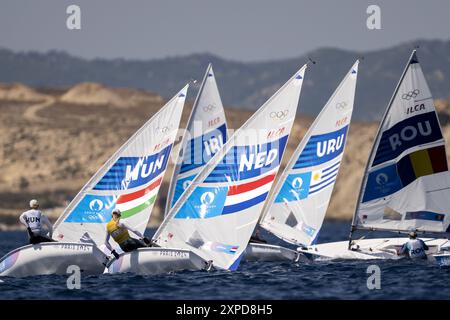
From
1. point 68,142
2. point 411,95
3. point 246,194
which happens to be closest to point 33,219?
point 246,194

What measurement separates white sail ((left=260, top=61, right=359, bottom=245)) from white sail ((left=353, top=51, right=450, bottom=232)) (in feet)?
11.6

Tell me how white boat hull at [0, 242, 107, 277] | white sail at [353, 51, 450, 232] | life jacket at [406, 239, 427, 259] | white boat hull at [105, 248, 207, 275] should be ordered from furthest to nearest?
1. life jacket at [406, 239, 427, 259]
2. white sail at [353, 51, 450, 232]
3. white boat hull at [0, 242, 107, 277]
4. white boat hull at [105, 248, 207, 275]

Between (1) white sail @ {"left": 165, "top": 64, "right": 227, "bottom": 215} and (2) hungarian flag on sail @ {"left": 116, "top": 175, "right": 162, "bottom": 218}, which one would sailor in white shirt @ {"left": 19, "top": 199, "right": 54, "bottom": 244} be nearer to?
(2) hungarian flag on sail @ {"left": 116, "top": 175, "right": 162, "bottom": 218}

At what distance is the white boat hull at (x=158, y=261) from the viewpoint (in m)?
29.2

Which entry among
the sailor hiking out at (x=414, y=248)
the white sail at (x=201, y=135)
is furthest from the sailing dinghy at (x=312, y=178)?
the sailor hiking out at (x=414, y=248)

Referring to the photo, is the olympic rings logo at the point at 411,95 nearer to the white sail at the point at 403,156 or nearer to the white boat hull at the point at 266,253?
the white sail at the point at 403,156

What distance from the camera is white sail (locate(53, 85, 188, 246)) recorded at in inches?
1288

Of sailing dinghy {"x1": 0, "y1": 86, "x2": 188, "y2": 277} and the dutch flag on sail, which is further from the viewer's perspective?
sailing dinghy {"x1": 0, "y1": 86, "x2": 188, "y2": 277}

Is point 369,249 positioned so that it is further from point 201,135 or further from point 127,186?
point 127,186

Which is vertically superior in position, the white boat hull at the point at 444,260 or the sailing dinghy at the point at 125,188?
the sailing dinghy at the point at 125,188

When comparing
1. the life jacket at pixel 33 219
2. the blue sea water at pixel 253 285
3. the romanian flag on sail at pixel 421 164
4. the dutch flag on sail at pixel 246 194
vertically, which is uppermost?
the romanian flag on sail at pixel 421 164

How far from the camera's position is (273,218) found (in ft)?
123

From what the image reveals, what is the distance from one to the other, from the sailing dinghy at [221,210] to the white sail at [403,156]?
14.8 ft

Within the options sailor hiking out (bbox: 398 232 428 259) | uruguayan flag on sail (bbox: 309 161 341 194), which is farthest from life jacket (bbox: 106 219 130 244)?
uruguayan flag on sail (bbox: 309 161 341 194)
